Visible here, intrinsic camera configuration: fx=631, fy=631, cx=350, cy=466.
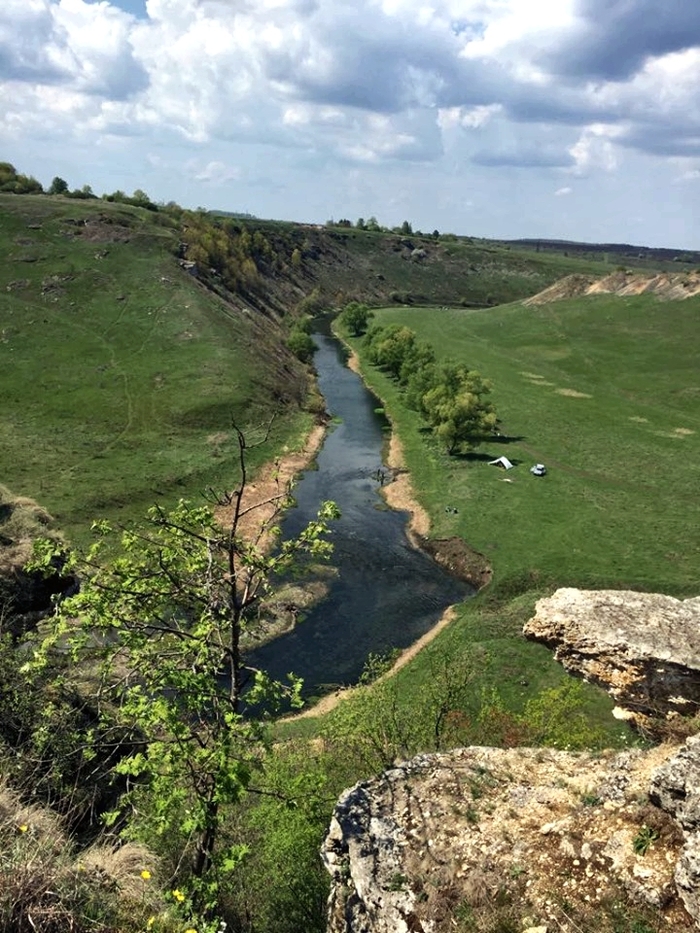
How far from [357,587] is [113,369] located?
198 ft

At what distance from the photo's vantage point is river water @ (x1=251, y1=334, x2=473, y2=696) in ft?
154

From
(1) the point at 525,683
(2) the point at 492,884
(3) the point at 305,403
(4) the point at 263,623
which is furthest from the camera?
(3) the point at 305,403

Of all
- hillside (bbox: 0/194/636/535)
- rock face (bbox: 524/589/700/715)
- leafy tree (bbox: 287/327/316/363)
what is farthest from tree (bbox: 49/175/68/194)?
rock face (bbox: 524/589/700/715)

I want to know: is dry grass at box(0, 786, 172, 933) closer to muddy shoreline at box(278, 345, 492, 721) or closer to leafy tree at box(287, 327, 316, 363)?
muddy shoreline at box(278, 345, 492, 721)

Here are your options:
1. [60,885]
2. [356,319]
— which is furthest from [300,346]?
[60,885]

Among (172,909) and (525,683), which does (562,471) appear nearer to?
(525,683)

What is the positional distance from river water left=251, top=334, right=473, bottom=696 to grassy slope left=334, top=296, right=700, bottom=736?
3934 millimetres

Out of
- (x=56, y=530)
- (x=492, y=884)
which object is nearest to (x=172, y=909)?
(x=492, y=884)

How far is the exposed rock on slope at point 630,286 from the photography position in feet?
512

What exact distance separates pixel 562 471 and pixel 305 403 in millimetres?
43793

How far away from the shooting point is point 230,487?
237ft

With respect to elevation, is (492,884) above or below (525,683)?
above

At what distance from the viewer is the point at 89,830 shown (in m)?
20.4

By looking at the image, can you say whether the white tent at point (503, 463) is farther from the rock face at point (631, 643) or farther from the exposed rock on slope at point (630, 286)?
the exposed rock on slope at point (630, 286)
